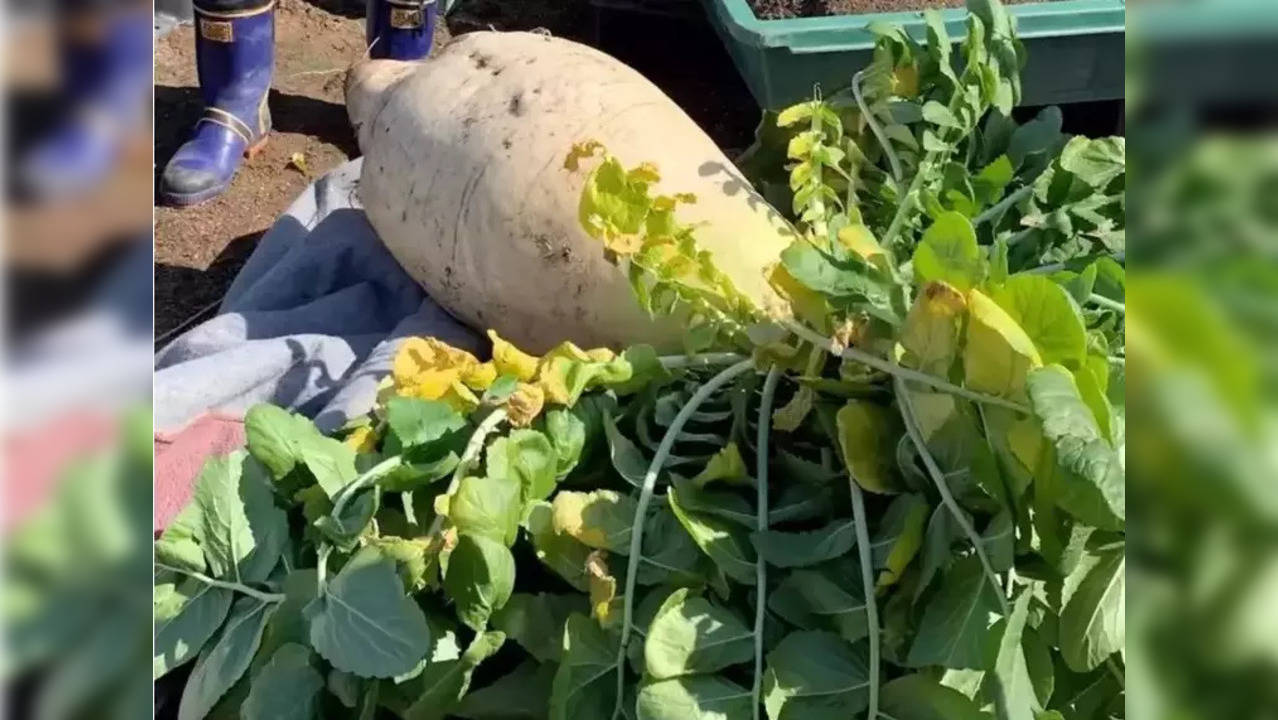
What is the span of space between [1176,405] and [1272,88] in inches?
2.4

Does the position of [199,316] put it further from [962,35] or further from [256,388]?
[962,35]

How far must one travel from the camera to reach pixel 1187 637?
0.87 ft

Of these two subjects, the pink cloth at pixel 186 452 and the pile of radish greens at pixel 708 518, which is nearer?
the pile of radish greens at pixel 708 518

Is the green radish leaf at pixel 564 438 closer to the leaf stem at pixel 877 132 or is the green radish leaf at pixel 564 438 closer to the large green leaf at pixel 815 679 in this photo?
the large green leaf at pixel 815 679

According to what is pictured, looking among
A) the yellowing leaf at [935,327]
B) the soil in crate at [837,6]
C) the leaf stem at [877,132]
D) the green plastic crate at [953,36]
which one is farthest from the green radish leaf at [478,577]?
the soil in crate at [837,6]

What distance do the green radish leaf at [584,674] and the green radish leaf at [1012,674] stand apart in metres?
0.27

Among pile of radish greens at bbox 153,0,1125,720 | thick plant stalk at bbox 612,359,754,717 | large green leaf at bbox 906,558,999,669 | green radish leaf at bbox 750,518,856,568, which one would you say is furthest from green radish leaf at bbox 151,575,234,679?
large green leaf at bbox 906,558,999,669

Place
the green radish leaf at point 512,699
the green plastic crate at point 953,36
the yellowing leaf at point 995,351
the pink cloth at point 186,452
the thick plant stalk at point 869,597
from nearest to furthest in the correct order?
the yellowing leaf at point 995,351
the thick plant stalk at point 869,597
the green radish leaf at point 512,699
the pink cloth at point 186,452
the green plastic crate at point 953,36

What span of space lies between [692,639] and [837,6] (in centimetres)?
135

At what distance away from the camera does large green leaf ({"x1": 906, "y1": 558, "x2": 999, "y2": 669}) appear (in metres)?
0.78

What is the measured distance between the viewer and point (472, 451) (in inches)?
38.9

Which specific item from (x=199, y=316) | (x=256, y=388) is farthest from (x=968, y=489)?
(x=199, y=316)

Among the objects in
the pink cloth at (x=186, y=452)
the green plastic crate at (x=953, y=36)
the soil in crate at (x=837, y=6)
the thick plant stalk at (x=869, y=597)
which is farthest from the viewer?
the soil in crate at (x=837, y=6)

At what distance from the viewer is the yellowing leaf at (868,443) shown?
90 cm
